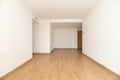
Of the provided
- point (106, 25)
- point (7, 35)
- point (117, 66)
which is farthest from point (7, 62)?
point (106, 25)

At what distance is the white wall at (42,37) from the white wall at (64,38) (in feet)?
13.2

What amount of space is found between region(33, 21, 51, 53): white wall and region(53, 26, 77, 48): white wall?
4.02m

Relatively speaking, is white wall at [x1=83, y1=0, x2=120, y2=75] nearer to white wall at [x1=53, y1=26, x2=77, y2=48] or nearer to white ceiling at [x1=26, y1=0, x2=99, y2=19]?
white ceiling at [x1=26, y1=0, x2=99, y2=19]

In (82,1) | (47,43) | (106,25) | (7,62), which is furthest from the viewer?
(47,43)

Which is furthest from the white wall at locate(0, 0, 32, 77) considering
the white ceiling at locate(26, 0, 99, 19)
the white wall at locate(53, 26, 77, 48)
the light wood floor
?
the white wall at locate(53, 26, 77, 48)

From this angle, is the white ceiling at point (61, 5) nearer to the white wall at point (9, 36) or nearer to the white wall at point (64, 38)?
the white wall at point (9, 36)

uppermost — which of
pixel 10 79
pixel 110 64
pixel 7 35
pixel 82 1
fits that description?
pixel 82 1

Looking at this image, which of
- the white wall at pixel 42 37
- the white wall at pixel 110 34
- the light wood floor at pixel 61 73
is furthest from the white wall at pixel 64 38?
the white wall at pixel 110 34

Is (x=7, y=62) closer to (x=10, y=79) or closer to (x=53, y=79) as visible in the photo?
(x=10, y=79)

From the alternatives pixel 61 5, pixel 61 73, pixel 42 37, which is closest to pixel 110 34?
pixel 61 73

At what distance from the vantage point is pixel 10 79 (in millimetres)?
2773

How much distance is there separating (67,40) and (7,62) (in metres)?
9.06

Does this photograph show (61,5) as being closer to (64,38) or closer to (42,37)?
(42,37)

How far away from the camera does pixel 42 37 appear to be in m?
7.81
